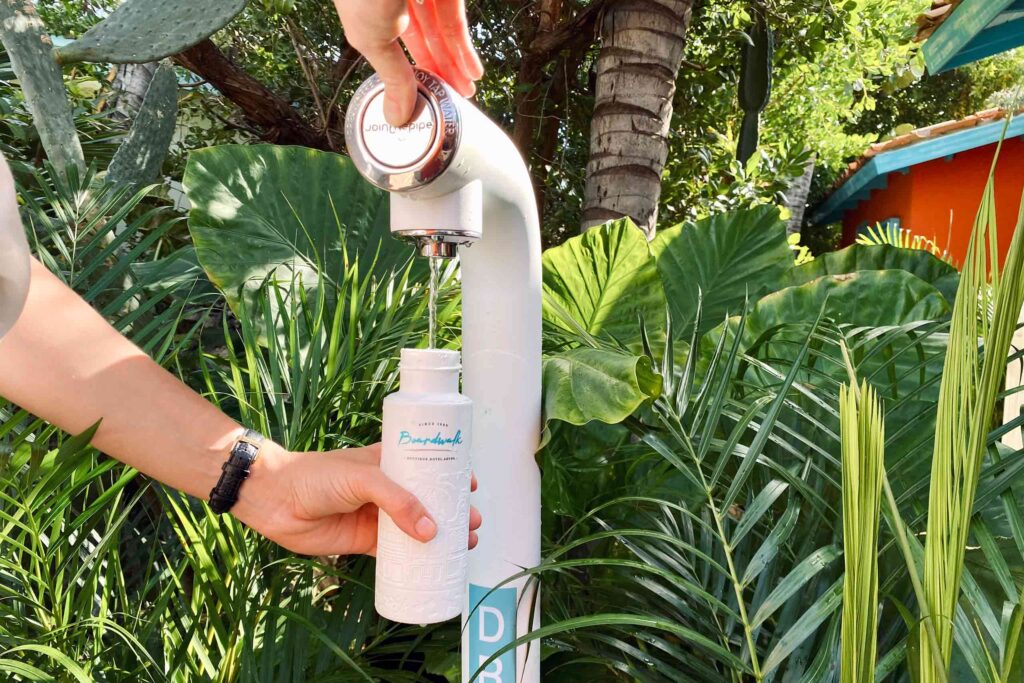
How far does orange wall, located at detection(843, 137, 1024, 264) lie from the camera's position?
22.2 feet

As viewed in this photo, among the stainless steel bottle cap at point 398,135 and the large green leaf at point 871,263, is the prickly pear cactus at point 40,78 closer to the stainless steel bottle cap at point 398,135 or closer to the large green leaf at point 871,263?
the stainless steel bottle cap at point 398,135

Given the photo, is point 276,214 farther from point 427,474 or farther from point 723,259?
point 427,474

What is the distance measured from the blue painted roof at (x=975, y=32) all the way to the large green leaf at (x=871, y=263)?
2.07 ft

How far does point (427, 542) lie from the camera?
709 mm

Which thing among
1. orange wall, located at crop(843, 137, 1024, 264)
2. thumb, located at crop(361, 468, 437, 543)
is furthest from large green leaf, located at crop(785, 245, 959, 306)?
orange wall, located at crop(843, 137, 1024, 264)

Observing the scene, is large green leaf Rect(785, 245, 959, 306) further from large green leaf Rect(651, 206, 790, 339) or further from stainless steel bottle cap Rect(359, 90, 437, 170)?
stainless steel bottle cap Rect(359, 90, 437, 170)

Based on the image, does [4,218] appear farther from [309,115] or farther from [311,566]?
[309,115]

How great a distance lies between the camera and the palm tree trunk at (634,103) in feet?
7.13

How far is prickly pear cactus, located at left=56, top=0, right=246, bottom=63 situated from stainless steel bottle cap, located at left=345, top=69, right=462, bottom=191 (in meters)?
1.51

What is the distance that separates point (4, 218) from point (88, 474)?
2.48ft

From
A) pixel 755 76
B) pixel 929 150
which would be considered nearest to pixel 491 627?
pixel 755 76

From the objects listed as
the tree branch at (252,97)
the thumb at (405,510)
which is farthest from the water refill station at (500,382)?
the tree branch at (252,97)

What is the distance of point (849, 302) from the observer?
4.20 feet

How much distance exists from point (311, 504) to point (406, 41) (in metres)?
0.52
